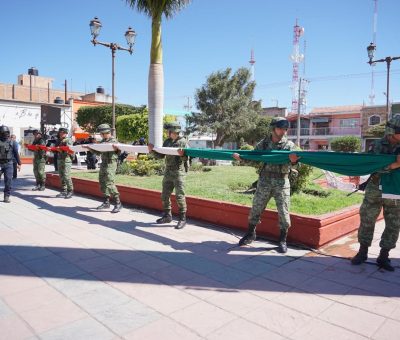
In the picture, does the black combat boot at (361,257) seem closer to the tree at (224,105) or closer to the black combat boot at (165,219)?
the black combat boot at (165,219)

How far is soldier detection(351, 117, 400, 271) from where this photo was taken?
410 cm

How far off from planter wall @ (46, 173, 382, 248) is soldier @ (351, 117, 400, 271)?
0.71 metres

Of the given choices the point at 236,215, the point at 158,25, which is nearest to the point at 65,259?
the point at 236,215

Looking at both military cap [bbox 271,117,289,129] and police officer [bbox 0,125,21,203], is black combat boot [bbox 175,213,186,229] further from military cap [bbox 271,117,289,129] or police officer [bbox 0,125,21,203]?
police officer [bbox 0,125,21,203]

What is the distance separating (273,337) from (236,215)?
10.8 ft

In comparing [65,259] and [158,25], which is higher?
[158,25]

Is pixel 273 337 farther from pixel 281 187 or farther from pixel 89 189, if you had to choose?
pixel 89 189

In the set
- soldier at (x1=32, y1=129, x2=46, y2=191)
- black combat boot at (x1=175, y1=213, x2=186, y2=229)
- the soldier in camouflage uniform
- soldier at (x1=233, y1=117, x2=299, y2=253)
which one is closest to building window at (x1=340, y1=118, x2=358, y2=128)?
soldier at (x1=32, y1=129, x2=46, y2=191)

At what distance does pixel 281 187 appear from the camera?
190 inches

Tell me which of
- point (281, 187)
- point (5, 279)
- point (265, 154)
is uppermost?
point (265, 154)

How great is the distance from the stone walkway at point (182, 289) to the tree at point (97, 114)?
30256mm

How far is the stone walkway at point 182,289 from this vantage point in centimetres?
290

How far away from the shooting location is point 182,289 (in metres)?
3.67

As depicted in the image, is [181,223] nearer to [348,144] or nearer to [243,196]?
[243,196]
